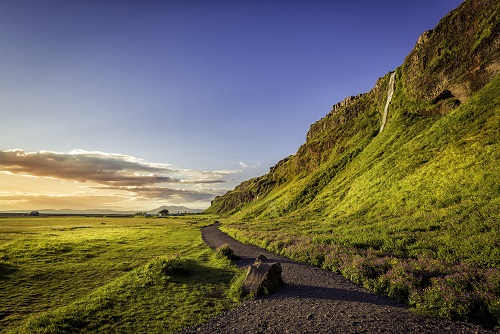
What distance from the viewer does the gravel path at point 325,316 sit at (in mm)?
10547

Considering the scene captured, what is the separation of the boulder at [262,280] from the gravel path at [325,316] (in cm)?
47

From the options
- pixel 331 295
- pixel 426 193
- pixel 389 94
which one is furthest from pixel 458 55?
pixel 331 295

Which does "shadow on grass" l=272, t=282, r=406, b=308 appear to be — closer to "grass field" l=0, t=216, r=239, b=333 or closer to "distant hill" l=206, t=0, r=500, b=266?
"grass field" l=0, t=216, r=239, b=333

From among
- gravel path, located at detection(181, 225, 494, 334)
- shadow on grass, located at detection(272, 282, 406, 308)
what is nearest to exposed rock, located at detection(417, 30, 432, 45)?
gravel path, located at detection(181, 225, 494, 334)

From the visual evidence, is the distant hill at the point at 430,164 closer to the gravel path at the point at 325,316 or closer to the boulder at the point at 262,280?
the gravel path at the point at 325,316

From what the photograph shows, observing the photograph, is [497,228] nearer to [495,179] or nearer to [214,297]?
[495,179]

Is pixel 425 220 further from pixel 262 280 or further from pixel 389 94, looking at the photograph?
pixel 389 94

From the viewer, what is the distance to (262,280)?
51.9 ft

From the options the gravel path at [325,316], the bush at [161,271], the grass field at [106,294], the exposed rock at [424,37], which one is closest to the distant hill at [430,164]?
the exposed rock at [424,37]

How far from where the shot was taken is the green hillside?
14728mm

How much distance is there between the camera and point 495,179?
99.0 feet

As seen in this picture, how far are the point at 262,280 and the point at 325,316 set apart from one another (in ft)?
15.2

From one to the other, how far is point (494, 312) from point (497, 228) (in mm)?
13470

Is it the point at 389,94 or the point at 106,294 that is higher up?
the point at 389,94
